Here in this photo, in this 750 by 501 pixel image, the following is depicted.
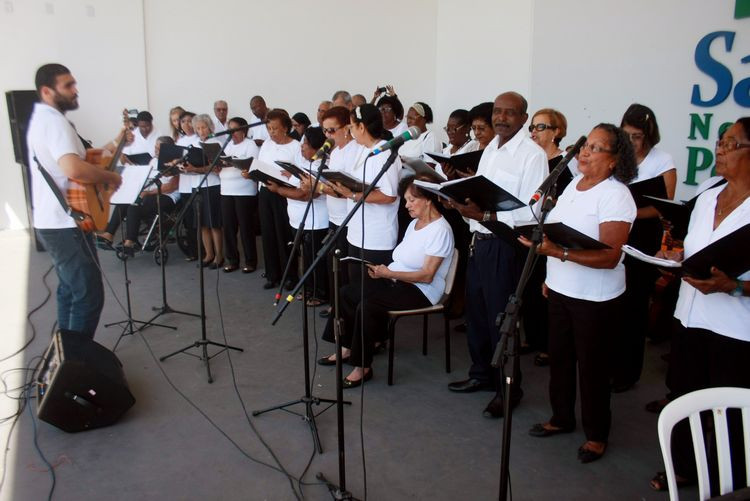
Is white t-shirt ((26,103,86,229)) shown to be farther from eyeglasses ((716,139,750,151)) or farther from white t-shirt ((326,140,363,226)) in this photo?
eyeglasses ((716,139,750,151))

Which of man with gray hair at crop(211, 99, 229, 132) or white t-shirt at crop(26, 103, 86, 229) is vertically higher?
man with gray hair at crop(211, 99, 229, 132)

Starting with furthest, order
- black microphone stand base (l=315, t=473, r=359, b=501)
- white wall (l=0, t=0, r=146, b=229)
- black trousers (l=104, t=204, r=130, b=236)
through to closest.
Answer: white wall (l=0, t=0, r=146, b=229)
black trousers (l=104, t=204, r=130, b=236)
black microphone stand base (l=315, t=473, r=359, b=501)

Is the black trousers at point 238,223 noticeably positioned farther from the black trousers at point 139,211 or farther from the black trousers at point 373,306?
the black trousers at point 373,306

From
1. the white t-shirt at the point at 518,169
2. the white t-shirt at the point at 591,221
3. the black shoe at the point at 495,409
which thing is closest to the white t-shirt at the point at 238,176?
the white t-shirt at the point at 518,169

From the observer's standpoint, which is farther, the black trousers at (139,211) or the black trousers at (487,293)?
the black trousers at (139,211)

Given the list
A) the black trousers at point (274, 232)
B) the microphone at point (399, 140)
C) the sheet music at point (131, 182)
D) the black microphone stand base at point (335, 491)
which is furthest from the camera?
the black trousers at point (274, 232)

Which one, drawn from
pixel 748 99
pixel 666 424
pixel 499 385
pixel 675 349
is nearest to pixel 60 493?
pixel 499 385

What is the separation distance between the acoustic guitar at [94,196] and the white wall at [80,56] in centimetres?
505

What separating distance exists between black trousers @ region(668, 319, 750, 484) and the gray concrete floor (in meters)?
0.25

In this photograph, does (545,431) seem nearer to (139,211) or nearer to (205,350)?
(205,350)

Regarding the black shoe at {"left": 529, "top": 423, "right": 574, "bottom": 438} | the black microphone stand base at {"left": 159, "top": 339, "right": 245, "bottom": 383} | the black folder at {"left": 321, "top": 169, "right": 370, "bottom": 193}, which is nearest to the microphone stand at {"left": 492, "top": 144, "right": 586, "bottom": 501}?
the black shoe at {"left": 529, "top": 423, "right": 574, "bottom": 438}

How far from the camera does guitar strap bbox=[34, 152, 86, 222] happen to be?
9.91 feet

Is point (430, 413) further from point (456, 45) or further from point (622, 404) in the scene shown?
point (456, 45)

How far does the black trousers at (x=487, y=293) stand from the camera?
9.64ft
